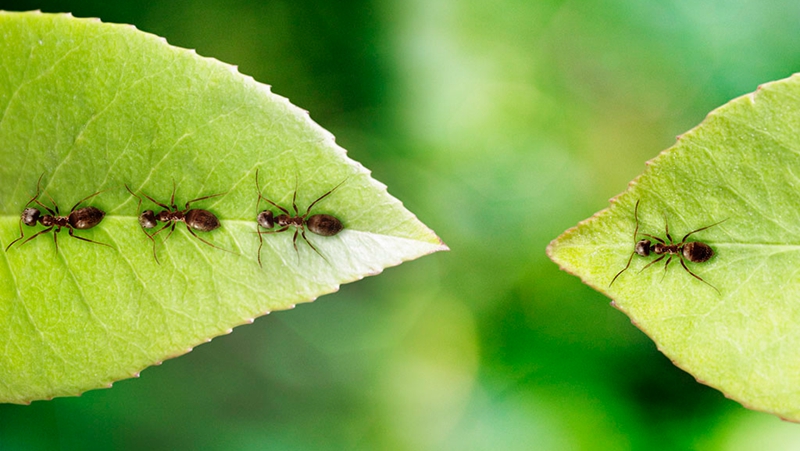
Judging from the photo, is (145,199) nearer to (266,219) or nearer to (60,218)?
(60,218)

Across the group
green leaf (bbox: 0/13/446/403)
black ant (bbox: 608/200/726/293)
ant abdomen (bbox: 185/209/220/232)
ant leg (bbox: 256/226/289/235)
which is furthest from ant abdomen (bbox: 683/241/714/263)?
ant abdomen (bbox: 185/209/220/232)

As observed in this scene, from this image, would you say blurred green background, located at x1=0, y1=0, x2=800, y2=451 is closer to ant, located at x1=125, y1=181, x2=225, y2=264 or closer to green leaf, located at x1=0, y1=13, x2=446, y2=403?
green leaf, located at x1=0, y1=13, x2=446, y2=403

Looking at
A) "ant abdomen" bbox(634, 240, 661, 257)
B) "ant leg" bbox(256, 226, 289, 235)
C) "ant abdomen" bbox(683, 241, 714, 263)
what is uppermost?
"ant leg" bbox(256, 226, 289, 235)

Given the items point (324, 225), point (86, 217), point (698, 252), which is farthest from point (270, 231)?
point (698, 252)

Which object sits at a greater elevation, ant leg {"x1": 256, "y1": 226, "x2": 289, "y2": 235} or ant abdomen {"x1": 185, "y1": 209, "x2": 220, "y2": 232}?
ant abdomen {"x1": 185, "y1": 209, "x2": 220, "y2": 232}

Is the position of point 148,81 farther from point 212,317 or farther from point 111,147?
point 212,317

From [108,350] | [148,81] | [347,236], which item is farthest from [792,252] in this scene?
[108,350]

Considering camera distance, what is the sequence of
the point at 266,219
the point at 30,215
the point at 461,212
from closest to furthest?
the point at 266,219
the point at 30,215
the point at 461,212
